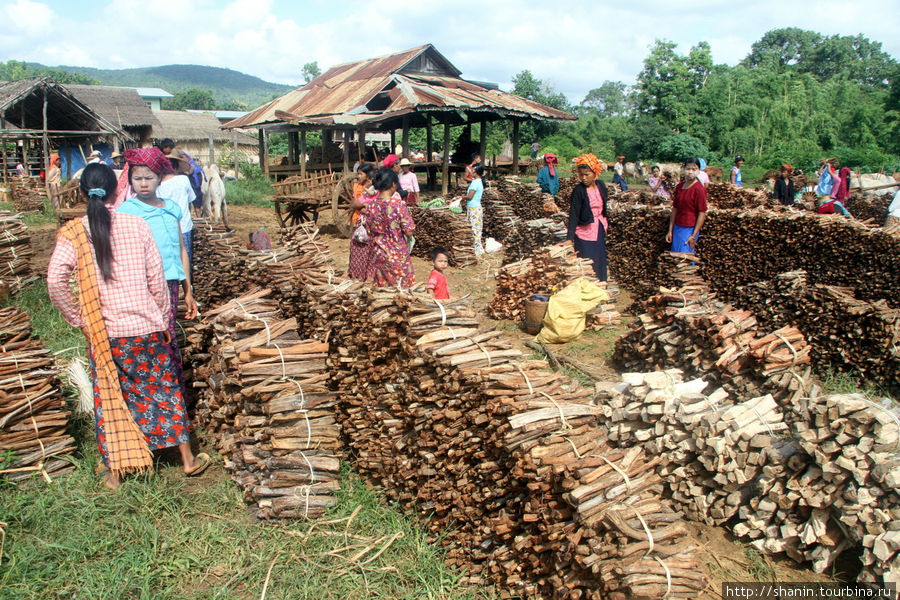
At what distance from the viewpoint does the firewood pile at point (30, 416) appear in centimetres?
386

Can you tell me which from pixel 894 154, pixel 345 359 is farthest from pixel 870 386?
pixel 894 154

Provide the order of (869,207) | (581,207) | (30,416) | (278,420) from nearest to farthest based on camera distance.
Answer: (278,420) < (30,416) < (581,207) < (869,207)

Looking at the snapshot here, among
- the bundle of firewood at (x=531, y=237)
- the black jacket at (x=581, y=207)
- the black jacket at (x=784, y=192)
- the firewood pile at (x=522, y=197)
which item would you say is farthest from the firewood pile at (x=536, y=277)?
the black jacket at (x=784, y=192)

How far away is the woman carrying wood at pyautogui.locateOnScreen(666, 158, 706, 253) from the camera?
7.84 meters

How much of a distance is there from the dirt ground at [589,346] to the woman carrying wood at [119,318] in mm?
594

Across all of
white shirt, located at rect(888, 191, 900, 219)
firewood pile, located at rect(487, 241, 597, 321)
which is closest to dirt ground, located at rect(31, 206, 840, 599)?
firewood pile, located at rect(487, 241, 597, 321)

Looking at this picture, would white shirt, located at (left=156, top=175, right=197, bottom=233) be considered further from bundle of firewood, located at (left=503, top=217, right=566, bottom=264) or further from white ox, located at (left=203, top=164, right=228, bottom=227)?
white ox, located at (left=203, top=164, right=228, bottom=227)

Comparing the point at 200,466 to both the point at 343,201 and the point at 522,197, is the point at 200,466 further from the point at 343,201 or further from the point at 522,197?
the point at 522,197

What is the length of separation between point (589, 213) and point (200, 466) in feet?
17.0

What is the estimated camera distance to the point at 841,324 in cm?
559

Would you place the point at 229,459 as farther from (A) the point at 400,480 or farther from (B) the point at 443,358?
(B) the point at 443,358

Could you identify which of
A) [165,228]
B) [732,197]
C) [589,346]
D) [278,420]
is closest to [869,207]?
[732,197]

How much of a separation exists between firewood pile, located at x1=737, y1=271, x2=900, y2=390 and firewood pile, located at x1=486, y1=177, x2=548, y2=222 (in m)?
8.10

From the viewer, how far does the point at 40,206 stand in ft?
55.3
